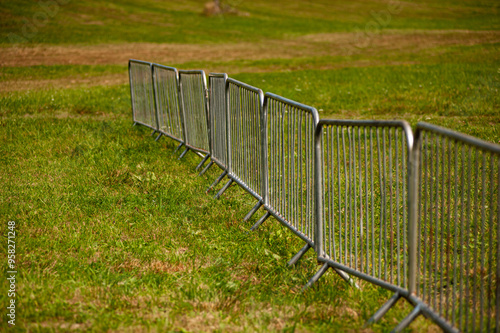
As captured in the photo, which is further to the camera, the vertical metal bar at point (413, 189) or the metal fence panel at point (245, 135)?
the metal fence panel at point (245, 135)

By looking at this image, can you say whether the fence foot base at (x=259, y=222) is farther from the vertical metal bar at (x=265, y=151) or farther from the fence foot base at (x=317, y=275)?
the fence foot base at (x=317, y=275)

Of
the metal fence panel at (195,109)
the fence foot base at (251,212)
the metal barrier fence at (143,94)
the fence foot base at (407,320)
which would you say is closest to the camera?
the fence foot base at (407,320)

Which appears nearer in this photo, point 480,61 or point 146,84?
point 146,84

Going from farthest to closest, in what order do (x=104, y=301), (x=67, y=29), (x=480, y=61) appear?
(x=67, y=29), (x=480, y=61), (x=104, y=301)

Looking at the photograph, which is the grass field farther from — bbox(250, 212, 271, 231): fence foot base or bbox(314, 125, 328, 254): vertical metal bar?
bbox(314, 125, 328, 254): vertical metal bar

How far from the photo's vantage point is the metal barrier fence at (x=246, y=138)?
18.6ft

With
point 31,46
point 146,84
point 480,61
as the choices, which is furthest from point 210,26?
point 146,84

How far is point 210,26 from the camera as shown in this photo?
46.6 metres

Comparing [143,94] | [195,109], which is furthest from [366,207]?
[143,94]

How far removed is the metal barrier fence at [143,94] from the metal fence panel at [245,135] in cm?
348

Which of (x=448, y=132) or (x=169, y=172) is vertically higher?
(x=448, y=132)

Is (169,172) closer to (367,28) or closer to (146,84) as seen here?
(146,84)

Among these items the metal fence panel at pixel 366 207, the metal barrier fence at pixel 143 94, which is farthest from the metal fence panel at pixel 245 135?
the metal barrier fence at pixel 143 94

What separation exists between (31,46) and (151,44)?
756 cm
